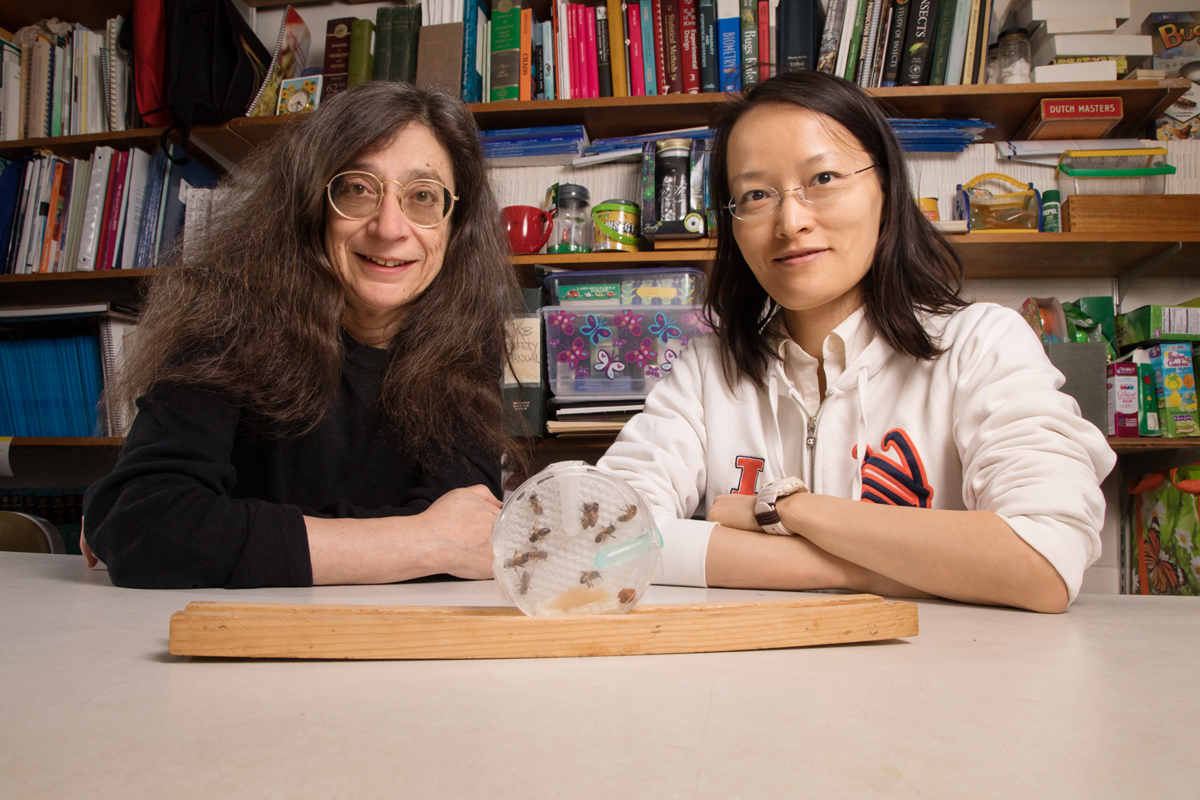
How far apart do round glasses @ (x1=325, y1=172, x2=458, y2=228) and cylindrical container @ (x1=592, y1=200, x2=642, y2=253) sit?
40.5 inches

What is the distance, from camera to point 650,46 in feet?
7.54

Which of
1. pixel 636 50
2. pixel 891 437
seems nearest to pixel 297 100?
pixel 636 50

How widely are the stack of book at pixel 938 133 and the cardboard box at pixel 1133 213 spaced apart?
1.16 ft

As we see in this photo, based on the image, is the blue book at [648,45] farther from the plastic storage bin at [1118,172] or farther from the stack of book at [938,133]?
the plastic storage bin at [1118,172]

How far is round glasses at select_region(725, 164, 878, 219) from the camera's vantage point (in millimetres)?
1063

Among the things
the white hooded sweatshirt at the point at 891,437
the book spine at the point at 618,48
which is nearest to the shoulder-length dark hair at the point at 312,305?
the white hooded sweatshirt at the point at 891,437

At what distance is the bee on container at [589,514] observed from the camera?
56cm

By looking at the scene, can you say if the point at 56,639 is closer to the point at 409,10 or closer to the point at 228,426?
the point at 228,426

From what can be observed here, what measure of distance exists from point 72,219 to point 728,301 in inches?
95.1

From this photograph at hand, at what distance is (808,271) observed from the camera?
107 cm

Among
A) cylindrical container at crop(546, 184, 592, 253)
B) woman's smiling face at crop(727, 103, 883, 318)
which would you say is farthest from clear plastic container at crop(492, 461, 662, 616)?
cylindrical container at crop(546, 184, 592, 253)

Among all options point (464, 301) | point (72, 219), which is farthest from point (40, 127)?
point (464, 301)

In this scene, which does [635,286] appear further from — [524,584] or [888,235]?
[524,584]

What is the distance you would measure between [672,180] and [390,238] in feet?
4.06
